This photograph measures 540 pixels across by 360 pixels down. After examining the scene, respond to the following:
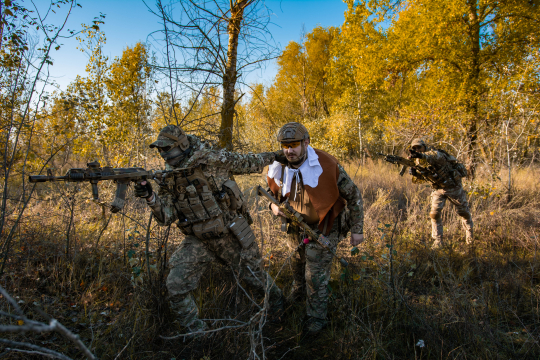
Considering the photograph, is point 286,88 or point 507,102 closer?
point 507,102

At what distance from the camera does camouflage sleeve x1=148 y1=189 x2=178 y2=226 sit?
8.31 feet

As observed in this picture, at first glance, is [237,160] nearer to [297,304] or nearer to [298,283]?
[298,283]

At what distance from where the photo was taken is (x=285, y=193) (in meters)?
2.97

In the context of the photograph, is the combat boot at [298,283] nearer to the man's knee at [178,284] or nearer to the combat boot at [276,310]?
the combat boot at [276,310]

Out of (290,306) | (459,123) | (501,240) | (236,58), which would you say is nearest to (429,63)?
(459,123)

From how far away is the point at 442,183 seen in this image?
466 centimetres

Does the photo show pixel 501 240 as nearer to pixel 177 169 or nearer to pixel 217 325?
pixel 217 325

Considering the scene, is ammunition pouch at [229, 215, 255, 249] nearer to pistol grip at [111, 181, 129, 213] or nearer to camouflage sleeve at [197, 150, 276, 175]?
camouflage sleeve at [197, 150, 276, 175]

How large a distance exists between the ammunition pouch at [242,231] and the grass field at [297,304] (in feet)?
0.94

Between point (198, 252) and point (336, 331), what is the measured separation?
152 centimetres

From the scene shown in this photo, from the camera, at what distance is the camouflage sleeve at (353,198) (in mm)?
2760

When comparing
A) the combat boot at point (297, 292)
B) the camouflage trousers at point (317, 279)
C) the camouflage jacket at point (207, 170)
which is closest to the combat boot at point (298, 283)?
the combat boot at point (297, 292)

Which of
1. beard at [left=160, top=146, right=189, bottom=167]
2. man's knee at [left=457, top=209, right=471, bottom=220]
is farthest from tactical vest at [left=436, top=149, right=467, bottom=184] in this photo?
beard at [left=160, top=146, right=189, bottom=167]

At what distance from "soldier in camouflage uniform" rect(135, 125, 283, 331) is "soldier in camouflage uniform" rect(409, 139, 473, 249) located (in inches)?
114
